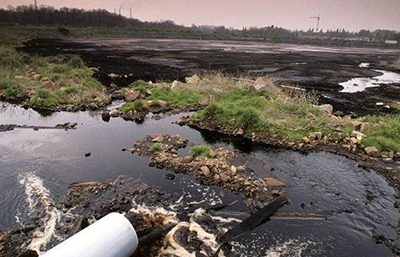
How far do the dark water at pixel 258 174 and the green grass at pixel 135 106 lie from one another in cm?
197

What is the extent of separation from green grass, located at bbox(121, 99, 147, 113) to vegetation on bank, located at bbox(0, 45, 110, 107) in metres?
2.20

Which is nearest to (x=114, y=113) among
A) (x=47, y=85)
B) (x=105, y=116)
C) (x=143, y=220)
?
→ (x=105, y=116)

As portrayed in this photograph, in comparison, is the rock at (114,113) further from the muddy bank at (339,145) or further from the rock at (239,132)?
the rock at (239,132)

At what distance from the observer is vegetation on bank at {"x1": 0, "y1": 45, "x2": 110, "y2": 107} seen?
57.1ft

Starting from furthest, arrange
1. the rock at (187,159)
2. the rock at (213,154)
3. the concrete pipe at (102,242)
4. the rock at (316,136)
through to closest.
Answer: the rock at (316,136), the rock at (213,154), the rock at (187,159), the concrete pipe at (102,242)

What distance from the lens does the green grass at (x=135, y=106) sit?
16.2 m

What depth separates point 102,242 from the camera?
4996mm

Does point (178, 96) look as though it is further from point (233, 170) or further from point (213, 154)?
point (233, 170)

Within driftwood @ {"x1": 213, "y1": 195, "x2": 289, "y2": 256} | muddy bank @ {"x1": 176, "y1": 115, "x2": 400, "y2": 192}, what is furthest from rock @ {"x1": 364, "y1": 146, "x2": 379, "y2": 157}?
driftwood @ {"x1": 213, "y1": 195, "x2": 289, "y2": 256}

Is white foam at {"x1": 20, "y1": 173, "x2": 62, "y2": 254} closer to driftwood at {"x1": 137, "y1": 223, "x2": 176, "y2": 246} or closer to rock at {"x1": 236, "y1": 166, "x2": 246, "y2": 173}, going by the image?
driftwood at {"x1": 137, "y1": 223, "x2": 176, "y2": 246}

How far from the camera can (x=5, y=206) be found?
803cm

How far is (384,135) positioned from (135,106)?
12.3m

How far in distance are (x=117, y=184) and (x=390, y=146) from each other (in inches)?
429

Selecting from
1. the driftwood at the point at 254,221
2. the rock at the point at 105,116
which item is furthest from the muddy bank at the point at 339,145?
the rock at the point at 105,116
